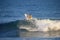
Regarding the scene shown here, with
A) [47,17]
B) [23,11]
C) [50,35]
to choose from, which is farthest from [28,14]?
[50,35]

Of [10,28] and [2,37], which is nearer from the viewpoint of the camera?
[2,37]

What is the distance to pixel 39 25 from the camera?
136 cm

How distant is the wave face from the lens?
4.44 feet

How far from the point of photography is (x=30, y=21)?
1.40 meters

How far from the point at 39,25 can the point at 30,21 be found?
101 mm

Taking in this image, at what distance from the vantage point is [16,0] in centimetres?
160

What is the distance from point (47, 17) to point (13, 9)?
37 centimetres

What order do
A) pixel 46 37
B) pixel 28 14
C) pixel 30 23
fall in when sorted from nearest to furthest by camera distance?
1. pixel 46 37
2. pixel 30 23
3. pixel 28 14

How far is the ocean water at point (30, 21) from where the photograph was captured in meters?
1.32

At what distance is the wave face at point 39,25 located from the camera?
1353 millimetres

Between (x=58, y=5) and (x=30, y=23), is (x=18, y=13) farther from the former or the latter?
(x=58, y=5)

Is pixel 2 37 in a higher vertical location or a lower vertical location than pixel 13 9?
lower

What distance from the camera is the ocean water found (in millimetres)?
1319

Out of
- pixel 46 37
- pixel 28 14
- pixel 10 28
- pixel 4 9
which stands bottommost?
pixel 46 37
